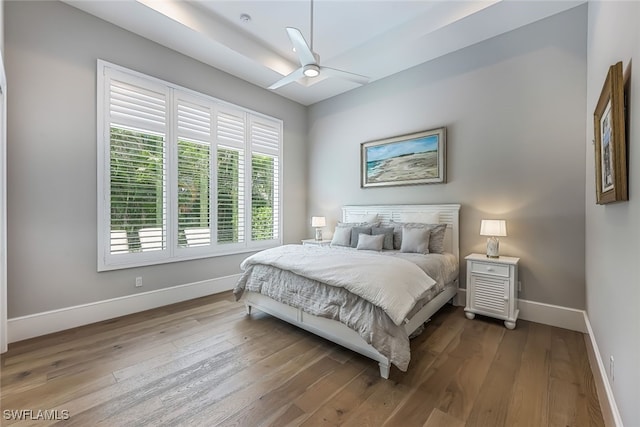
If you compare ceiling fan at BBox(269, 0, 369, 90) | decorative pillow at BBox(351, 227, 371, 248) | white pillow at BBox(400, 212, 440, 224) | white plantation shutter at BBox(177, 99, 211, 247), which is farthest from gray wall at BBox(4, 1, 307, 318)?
white pillow at BBox(400, 212, 440, 224)

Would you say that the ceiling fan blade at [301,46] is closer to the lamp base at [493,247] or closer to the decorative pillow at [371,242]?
the decorative pillow at [371,242]

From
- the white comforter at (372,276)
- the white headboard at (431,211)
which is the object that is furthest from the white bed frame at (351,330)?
the white comforter at (372,276)

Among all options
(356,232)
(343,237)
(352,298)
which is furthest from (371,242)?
(352,298)

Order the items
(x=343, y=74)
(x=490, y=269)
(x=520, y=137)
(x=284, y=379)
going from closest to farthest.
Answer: (x=284, y=379) → (x=343, y=74) → (x=490, y=269) → (x=520, y=137)

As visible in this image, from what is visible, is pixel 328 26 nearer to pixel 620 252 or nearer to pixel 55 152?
pixel 55 152

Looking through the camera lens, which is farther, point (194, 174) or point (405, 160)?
point (405, 160)

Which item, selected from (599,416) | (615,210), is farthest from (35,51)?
(599,416)

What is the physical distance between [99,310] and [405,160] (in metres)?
4.42

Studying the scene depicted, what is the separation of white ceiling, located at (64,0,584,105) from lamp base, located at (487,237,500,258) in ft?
8.30

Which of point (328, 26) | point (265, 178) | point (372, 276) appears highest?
point (328, 26)

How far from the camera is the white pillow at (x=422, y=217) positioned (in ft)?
12.2

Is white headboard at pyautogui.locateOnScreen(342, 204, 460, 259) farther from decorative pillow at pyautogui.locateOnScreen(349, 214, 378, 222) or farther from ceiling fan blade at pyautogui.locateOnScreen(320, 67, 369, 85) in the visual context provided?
ceiling fan blade at pyautogui.locateOnScreen(320, 67, 369, 85)

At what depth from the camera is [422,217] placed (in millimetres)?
3828

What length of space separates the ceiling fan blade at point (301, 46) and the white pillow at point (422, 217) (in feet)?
8.05
